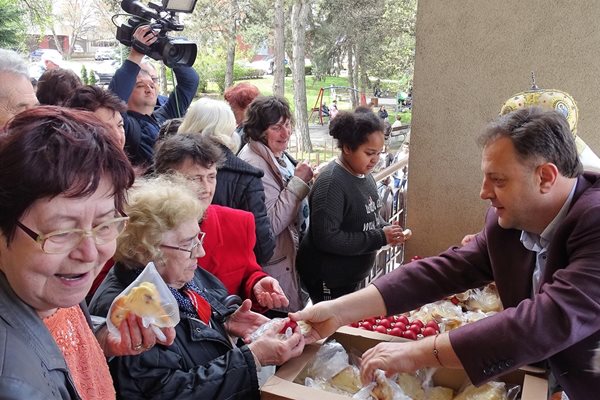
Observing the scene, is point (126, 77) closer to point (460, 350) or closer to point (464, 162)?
point (464, 162)

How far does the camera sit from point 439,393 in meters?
1.54

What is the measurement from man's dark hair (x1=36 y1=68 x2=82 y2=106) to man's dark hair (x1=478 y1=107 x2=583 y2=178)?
2290mm

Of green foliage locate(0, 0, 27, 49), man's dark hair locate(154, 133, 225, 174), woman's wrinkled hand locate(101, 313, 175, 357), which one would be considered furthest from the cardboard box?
green foliage locate(0, 0, 27, 49)

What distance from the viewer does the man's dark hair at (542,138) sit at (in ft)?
4.61

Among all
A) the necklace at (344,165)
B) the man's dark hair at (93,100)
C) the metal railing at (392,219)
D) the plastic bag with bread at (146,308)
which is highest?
the man's dark hair at (93,100)

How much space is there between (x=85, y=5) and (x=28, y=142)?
22101 millimetres

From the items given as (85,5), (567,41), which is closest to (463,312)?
(567,41)

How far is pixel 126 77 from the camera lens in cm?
307

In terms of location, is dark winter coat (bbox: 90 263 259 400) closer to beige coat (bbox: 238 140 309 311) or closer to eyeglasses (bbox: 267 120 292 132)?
beige coat (bbox: 238 140 309 311)

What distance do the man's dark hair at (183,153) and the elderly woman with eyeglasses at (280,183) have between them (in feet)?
2.13

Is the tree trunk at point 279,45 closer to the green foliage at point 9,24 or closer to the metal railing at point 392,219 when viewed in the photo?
the green foliage at point 9,24

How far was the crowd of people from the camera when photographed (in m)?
0.87

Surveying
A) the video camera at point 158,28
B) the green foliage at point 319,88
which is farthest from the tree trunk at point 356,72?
the video camera at point 158,28

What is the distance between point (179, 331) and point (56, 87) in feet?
6.43
